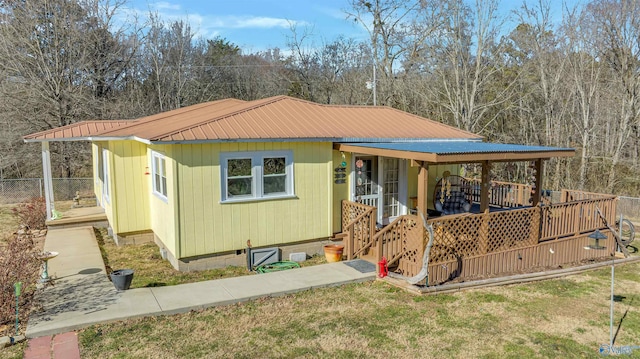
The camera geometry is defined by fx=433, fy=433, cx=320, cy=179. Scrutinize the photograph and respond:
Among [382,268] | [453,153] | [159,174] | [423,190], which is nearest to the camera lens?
[453,153]

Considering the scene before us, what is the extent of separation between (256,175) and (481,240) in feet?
16.4

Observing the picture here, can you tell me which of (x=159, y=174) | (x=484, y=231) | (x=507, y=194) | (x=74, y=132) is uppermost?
(x=74, y=132)

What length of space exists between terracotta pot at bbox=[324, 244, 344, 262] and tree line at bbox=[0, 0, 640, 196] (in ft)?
34.7

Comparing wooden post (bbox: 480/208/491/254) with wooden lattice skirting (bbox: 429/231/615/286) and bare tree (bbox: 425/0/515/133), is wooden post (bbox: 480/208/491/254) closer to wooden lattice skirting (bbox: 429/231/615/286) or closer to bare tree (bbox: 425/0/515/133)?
wooden lattice skirting (bbox: 429/231/615/286)

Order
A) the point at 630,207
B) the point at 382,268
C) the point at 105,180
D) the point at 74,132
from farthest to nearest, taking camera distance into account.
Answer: the point at 630,207
the point at 105,180
the point at 74,132
the point at 382,268

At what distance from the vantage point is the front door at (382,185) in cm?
1112

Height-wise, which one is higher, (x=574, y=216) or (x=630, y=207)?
(x=574, y=216)

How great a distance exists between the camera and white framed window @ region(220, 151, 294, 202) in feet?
30.3

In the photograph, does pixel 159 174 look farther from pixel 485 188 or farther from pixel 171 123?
pixel 485 188

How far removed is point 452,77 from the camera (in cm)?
2186

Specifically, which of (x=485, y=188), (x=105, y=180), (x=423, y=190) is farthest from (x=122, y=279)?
(x=485, y=188)

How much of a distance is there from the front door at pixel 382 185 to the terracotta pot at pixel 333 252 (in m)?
1.64

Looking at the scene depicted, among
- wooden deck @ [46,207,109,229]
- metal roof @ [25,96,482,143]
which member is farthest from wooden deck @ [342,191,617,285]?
wooden deck @ [46,207,109,229]

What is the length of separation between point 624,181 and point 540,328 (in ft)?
49.5
